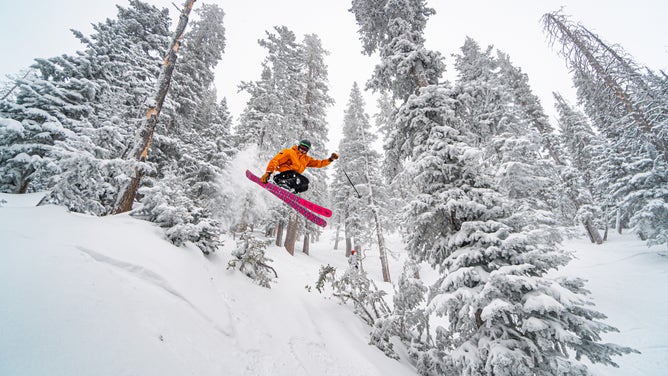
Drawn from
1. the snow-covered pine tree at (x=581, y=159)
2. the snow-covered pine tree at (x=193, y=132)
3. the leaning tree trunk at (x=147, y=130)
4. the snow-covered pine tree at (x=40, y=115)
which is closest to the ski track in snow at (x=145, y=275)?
the leaning tree trunk at (x=147, y=130)

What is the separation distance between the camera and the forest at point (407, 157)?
4.67m

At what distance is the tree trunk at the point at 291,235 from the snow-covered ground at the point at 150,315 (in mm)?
9511

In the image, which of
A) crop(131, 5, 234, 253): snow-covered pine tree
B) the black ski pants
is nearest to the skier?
the black ski pants

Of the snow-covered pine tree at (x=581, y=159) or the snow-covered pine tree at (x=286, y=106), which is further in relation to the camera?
the snow-covered pine tree at (x=581, y=159)

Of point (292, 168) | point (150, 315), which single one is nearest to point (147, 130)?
point (292, 168)

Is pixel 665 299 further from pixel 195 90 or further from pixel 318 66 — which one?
pixel 195 90

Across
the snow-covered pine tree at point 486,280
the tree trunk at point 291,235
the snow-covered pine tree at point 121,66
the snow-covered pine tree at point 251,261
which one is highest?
the snow-covered pine tree at point 121,66

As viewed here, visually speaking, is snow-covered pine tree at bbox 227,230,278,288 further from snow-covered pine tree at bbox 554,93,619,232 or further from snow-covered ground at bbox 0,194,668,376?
snow-covered pine tree at bbox 554,93,619,232

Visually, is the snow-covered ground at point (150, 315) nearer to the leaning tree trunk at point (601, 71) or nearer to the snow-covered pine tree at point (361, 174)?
the leaning tree trunk at point (601, 71)

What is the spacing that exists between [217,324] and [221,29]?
22.5 metres

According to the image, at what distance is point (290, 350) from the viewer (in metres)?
4.84

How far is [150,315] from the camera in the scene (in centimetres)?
356

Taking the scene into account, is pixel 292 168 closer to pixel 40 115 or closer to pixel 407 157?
pixel 407 157

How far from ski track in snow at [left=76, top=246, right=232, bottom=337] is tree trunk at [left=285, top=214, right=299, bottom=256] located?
13.1 metres
